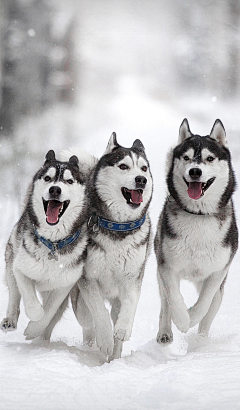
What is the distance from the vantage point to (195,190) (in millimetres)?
4281

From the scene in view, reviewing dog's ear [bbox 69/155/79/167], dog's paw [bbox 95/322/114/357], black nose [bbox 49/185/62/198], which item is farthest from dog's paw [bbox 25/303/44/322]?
dog's ear [bbox 69/155/79/167]

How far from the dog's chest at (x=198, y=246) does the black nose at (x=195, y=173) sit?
462mm

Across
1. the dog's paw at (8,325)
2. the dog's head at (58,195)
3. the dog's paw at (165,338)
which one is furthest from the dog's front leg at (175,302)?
the dog's paw at (8,325)

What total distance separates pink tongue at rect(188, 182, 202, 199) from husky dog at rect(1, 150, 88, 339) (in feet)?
3.20

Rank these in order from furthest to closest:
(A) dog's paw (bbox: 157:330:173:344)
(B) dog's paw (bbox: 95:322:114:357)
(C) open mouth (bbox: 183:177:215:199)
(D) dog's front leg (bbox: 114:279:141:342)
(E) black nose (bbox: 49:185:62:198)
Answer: (A) dog's paw (bbox: 157:330:173:344) < (C) open mouth (bbox: 183:177:215:199) < (B) dog's paw (bbox: 95:322:114:357) < (D) dog's front leg (bbox: 114:279:141:342) < (E) black nose (bbox: 49:185:62:198)

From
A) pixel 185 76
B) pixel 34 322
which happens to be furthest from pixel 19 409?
pixel 185 76

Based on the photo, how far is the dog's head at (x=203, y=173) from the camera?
427cm

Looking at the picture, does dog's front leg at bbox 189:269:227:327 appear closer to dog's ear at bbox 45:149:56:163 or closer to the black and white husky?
the black and white husky

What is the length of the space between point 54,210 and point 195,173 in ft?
4.27

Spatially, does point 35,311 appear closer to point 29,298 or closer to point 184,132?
point 29,298

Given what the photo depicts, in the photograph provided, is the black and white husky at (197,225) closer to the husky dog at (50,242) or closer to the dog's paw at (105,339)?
the dog's paw at (105,339)

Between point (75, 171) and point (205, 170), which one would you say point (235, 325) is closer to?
point (205, 170)

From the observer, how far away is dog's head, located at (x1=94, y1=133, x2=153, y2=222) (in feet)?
13.5

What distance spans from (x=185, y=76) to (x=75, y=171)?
50.2 ft
